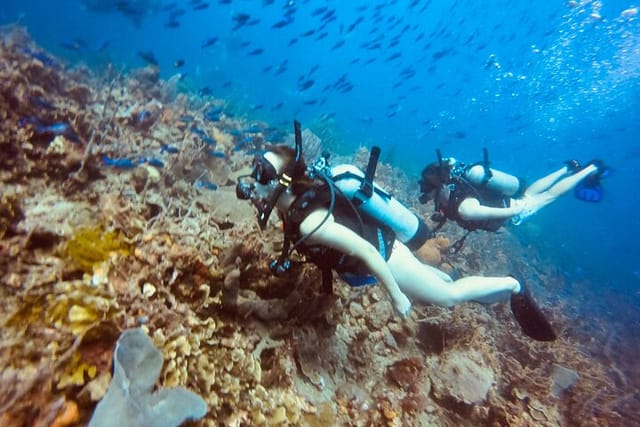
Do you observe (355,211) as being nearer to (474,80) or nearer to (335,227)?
(335,227)

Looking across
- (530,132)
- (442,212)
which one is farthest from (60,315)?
(530,132)

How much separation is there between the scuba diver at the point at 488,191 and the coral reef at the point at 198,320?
164cm

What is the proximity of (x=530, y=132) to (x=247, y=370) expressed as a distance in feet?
417

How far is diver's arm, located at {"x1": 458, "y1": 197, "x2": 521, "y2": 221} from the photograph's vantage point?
4961 millimetres

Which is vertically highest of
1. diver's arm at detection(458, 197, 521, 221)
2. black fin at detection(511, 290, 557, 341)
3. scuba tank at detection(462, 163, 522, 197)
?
scuba tank at detection(462, 163, 522, 197)

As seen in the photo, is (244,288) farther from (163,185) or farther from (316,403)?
(163,185)

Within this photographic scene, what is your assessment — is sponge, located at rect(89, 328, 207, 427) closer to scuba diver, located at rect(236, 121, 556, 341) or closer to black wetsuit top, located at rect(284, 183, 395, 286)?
scuba diver, located at rect(236, 121, 556, 341)

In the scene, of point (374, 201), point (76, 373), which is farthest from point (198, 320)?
point (374, 201)

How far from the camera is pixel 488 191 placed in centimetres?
540

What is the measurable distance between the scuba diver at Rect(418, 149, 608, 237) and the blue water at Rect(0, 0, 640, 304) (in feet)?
1.92

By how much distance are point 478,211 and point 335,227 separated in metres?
2.99

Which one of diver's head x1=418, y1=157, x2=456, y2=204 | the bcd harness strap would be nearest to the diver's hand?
the bcd harness strap

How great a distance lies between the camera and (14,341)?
210cm

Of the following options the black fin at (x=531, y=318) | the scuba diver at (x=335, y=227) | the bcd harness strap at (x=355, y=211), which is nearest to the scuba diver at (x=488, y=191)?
the black fin at (x=531, y=318)
